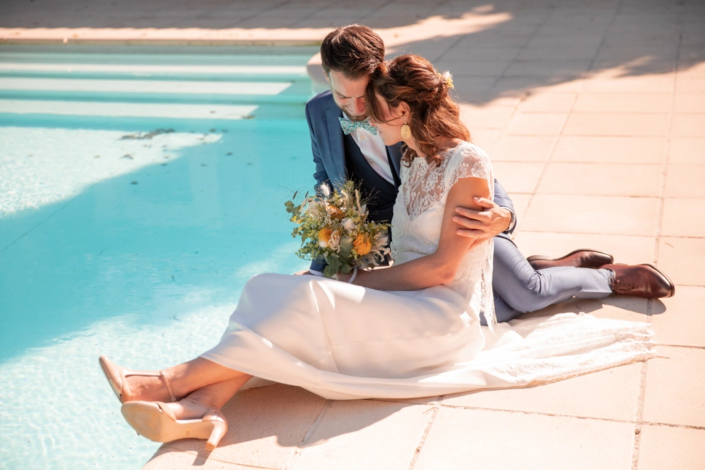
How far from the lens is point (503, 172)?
500cm

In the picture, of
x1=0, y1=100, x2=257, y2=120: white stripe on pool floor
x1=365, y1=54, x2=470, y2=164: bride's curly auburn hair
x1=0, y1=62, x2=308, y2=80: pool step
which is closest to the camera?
x1=365, y1=54, x2=470, y2=164: bride's curly auburn hair

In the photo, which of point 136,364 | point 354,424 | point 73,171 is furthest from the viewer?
point 73,171

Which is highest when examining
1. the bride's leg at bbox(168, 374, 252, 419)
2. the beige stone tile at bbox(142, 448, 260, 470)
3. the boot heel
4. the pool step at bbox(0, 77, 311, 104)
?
the bride's leg at bbox(168, 374, 252, 419)

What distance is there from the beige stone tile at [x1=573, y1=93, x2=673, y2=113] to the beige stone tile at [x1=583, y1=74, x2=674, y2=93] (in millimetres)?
118

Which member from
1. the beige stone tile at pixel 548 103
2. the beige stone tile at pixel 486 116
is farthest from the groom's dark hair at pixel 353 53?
the beige stone tile at pixel 548 103

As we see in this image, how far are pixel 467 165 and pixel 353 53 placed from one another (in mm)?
655

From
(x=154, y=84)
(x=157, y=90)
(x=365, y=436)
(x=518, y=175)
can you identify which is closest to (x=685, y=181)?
(x=518, y=175)

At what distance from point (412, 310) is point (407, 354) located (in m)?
0.18

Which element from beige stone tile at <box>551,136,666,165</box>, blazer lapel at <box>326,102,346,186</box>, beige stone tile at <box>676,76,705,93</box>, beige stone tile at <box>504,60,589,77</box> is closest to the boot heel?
blazer lapel at <box>326,102,346,186</box>

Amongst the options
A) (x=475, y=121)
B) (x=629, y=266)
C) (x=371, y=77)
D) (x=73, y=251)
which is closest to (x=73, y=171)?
(x=73, y=251)

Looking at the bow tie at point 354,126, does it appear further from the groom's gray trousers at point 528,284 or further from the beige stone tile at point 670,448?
the beige stone tile at point 670,448

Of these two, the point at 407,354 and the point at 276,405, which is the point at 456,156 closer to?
the point at 407,354

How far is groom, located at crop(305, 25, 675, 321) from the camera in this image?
301 cm

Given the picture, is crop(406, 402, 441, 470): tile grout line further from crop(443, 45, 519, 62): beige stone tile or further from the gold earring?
crop(443, 45, 519, 62): beige stone tile
